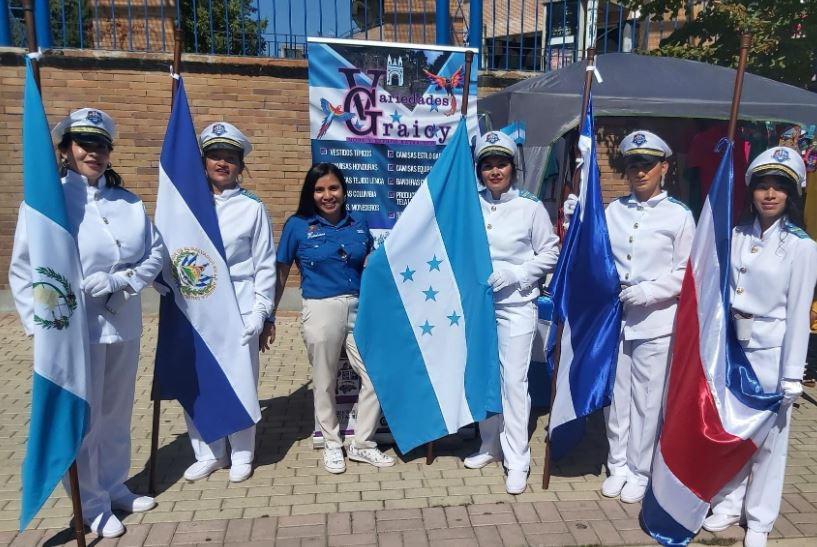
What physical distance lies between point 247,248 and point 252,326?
436 mm

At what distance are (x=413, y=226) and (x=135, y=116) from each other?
181 inches

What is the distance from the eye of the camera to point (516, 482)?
3.65m

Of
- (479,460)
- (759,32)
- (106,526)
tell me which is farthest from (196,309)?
(759,32)

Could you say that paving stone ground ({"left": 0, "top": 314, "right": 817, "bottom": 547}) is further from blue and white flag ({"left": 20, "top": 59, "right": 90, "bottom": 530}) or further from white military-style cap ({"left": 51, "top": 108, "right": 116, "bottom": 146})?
white military-style cap ({"left": 51, "top": 108, "right": 116, "bottom": 146})

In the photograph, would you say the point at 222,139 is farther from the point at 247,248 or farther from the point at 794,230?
the point at 794,230

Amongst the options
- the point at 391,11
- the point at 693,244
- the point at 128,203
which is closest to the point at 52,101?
the point at 391,11

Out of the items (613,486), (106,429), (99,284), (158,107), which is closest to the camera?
(99,284)

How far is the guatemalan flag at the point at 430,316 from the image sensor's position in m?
3.72

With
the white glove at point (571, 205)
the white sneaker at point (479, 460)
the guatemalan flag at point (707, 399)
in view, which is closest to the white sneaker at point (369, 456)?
the white sneaker at point (479, 460)

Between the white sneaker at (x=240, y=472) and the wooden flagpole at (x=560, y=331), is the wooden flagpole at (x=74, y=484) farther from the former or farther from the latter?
the wooden flagpole at (x=560, y=331)

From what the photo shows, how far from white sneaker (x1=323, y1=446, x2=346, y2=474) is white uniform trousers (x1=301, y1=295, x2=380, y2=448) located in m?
0.04

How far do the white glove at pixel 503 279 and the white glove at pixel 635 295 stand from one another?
57 cm

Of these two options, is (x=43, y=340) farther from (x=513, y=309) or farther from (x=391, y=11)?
(x=391, y=11)

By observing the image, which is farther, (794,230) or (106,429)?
(106,429)
